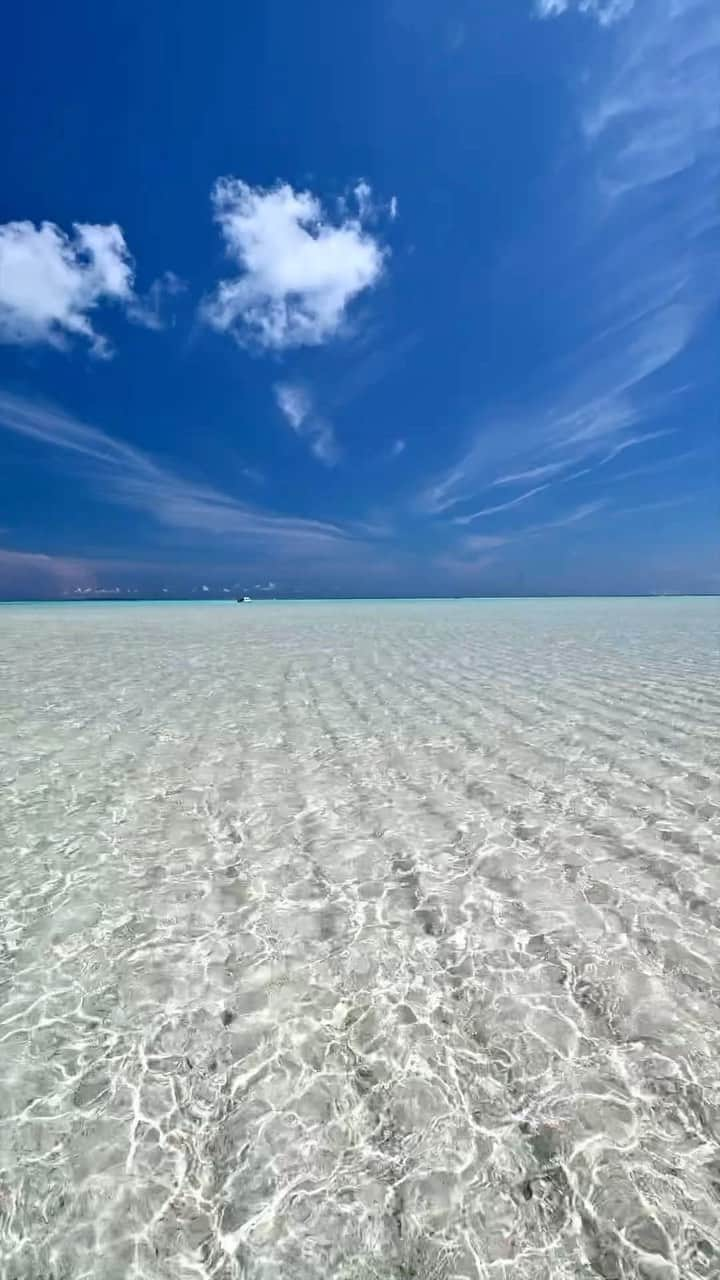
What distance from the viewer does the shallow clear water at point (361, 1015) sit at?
118 inches

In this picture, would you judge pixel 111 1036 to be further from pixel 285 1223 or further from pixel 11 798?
pixel 11 798

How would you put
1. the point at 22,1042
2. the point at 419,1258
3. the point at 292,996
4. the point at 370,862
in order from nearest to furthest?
the point at 419,1258, the point at 22,1042, the point at 292,996, the point at 370,862

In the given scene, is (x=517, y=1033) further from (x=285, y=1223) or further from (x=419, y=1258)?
(x=285, y=1223)

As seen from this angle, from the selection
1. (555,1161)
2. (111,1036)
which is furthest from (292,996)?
(555,1161)

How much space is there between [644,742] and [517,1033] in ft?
27.4

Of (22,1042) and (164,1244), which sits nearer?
(164,1244)

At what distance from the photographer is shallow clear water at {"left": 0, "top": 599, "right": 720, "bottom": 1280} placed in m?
2.99

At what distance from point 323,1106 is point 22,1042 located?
240 centimetres

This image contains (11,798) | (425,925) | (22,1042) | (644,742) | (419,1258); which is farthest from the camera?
(644,742)

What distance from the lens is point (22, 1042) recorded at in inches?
165

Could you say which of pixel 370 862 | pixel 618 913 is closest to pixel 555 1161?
pixel 618 913

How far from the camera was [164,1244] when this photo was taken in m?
2.93

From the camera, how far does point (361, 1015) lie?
442cm

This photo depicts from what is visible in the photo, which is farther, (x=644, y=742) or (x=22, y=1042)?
(x=644, y=742)
